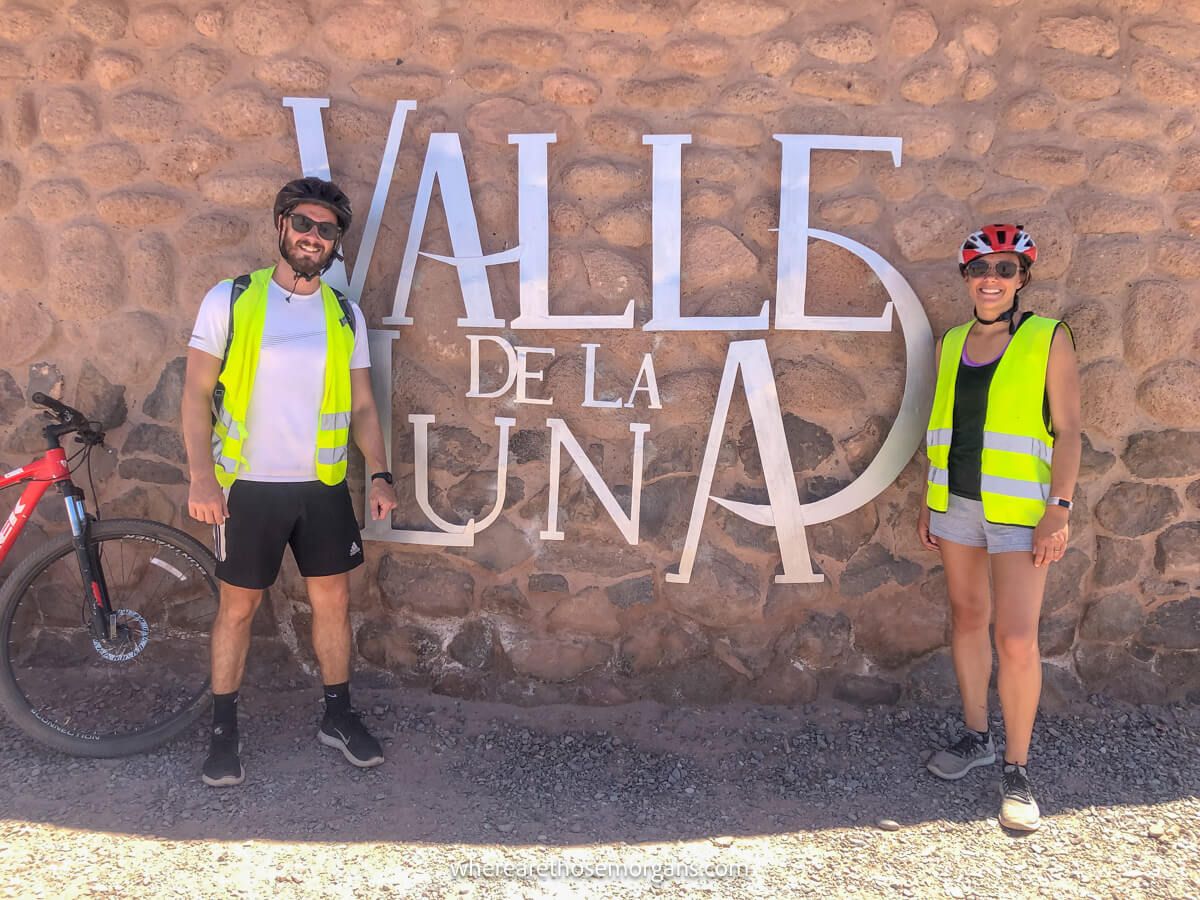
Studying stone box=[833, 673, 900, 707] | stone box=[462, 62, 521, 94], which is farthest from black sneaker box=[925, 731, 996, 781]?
stone box=[462, 62, 521, 94]

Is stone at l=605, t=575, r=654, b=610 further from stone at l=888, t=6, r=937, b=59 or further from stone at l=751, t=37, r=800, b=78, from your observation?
stone at l=888, t=6, r=937, b=59

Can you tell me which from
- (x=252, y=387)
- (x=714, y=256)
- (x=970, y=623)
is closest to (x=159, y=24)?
(x=252, y=387)

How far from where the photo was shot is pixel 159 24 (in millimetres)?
3250

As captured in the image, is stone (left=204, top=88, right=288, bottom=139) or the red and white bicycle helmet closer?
the red and white bicycle helmet

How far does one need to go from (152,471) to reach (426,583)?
3.86 ft

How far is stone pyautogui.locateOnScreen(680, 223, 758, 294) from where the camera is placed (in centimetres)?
321

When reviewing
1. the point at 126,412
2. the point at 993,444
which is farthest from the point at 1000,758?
the point at 126,412

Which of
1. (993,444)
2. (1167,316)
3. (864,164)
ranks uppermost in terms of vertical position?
(864,164)

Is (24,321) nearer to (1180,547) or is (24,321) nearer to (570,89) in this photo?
(570,89)

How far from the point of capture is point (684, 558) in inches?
131

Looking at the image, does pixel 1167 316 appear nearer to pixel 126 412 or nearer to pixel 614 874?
pixel 614 874

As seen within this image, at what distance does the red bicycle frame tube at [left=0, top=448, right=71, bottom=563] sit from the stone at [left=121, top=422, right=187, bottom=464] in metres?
0.25

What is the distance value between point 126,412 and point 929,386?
123 inches

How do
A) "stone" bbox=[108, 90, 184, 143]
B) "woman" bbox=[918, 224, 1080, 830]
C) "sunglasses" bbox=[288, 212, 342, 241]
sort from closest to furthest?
"woman" bbox=[918, 224, 1080, 830], "sunglasses" bbox=[288, 212, 342, 241], "stone" bbox=[108, 90, 184, 143]
